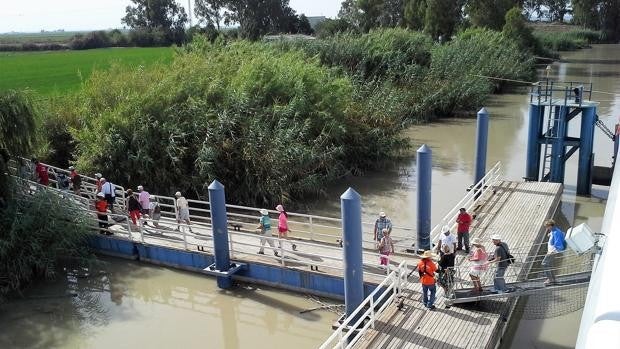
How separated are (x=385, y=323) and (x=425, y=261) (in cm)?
132

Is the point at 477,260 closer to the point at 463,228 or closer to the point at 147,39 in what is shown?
the point at 463,228

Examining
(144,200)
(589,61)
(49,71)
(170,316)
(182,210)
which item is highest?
(49,71)

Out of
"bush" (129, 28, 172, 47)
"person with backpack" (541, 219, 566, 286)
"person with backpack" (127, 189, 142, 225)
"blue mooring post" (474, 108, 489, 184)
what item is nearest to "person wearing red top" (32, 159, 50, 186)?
"person with backpack" (127, 189, 142, 225)

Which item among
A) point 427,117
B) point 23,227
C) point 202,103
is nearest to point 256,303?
point 23,227

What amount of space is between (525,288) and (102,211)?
36.0 ft

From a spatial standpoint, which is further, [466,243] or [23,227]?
[23,227]

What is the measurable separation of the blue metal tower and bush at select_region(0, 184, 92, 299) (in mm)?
14584

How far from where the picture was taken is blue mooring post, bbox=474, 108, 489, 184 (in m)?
18.0

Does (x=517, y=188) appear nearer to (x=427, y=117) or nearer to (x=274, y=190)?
(x=274, y=190)

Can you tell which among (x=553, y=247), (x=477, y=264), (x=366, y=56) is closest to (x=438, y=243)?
(x=477, y=264)

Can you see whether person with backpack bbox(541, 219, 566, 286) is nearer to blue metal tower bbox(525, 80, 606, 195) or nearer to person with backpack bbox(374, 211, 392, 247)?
person with backpack bbox(374, 211, 392, 247)

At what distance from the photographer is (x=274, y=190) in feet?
63.1

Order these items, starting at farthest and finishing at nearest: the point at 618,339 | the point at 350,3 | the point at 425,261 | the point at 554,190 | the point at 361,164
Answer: the point at 350,3 < the point at 361,164 < the point at 554,190 < the point at 425,261 < the point at 618,339

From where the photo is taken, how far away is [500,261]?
32.7 feet
